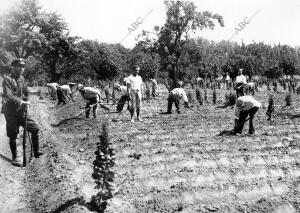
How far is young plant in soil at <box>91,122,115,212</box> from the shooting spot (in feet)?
14.0

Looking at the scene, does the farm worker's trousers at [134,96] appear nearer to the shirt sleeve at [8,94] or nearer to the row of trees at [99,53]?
the row of trees at [99,53]

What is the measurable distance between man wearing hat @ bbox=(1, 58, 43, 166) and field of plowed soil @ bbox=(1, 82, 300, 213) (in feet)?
2.14

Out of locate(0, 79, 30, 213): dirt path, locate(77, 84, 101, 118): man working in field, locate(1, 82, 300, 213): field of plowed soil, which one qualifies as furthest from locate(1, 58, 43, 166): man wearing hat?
locate(77, 84, 101, 118): man working in field

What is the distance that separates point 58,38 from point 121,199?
28680 mm

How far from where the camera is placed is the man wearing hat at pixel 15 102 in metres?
5.85

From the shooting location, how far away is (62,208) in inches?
173

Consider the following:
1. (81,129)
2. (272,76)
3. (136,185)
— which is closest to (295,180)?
(136,185)

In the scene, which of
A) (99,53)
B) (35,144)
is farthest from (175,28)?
(99,53)

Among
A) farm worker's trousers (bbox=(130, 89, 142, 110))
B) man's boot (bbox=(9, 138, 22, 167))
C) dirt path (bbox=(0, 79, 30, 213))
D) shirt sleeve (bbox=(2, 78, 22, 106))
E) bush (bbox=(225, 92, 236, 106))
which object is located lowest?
dirt path (bbox=(0, 79, 30, 213))

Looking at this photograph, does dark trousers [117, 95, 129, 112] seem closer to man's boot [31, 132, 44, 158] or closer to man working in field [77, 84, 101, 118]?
man working in field [77, 84, 101, 118]

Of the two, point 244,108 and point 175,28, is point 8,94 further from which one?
point 175,28

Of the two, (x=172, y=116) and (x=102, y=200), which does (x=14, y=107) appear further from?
(x=172, y=116)

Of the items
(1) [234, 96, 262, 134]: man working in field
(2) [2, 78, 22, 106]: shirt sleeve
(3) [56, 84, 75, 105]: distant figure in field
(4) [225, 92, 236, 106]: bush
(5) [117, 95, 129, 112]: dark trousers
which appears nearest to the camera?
(2) [2, 78, 22, 106]: shirt sleeve

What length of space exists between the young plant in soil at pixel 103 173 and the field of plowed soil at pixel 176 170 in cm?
20
